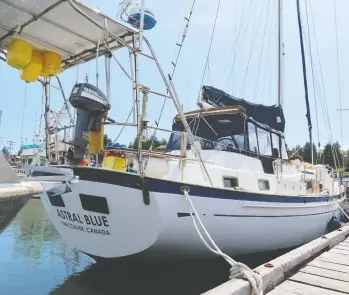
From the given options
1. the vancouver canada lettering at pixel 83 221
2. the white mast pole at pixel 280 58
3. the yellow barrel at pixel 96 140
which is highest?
the white mast pole at pixel 280 58

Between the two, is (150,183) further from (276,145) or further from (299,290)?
(276,145)

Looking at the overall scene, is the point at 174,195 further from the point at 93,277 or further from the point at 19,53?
the point at 19,53

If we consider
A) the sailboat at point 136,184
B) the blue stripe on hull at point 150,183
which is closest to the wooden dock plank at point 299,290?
the sailboat at point 136,184

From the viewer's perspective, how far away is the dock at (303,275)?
3429 millimetres

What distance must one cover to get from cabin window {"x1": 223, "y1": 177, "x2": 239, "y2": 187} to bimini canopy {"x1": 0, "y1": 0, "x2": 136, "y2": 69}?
2.90 meters

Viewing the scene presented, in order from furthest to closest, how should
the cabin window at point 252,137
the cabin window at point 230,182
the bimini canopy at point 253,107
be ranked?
the bimini canopy at point 253,107, the cabin window at point 252,137, the cabin window at point 230,182

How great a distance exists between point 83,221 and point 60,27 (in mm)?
2953

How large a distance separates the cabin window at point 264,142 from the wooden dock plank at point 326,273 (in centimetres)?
382

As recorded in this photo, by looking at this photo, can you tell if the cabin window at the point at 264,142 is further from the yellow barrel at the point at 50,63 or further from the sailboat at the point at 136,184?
the yellow barrel at the point at 50,63

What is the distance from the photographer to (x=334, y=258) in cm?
525

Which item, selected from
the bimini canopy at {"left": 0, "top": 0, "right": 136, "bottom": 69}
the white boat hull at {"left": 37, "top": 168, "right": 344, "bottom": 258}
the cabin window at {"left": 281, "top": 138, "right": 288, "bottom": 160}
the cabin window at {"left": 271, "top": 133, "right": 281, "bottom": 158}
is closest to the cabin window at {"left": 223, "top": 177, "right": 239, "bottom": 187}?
the white boat hull at {"left": 37, "top": 168, "right": 344, "bottom": 258}

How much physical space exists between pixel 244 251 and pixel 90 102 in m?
3.69

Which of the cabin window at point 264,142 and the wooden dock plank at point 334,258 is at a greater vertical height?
the cabin window at point 264,142

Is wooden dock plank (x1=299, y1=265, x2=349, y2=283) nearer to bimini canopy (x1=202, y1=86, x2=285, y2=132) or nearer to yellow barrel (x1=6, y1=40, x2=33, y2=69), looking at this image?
bimini canopy (x1=202, y1=86, x2=285, y2=132)
